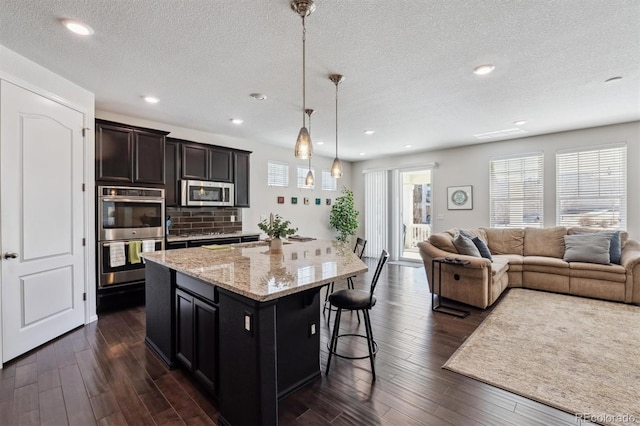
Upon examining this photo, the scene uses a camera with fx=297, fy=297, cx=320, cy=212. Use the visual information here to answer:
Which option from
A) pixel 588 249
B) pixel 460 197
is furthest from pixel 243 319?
pixel 460 197

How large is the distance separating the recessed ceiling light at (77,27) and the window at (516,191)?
21.4 feet

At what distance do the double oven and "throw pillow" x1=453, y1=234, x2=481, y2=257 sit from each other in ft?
13.8

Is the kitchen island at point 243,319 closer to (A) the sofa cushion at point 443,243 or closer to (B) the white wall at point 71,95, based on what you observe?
(B) the white wall at point 71,95

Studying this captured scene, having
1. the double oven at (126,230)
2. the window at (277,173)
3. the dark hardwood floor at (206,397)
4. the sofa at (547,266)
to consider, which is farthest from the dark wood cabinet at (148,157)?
the sofa at (547,266)

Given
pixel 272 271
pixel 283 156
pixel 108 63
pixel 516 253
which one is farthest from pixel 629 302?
pixel 108 63

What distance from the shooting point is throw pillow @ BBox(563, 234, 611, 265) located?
13.9 ft

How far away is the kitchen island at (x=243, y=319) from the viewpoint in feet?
5.28

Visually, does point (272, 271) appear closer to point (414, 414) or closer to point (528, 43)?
point (414, 414)

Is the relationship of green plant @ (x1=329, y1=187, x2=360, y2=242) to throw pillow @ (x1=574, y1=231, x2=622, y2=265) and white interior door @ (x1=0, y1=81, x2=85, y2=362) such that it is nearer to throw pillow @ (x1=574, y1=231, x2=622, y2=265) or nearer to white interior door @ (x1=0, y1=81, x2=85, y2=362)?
throw pillow @ (x1=574, y1=231, x2=622, y2=265)

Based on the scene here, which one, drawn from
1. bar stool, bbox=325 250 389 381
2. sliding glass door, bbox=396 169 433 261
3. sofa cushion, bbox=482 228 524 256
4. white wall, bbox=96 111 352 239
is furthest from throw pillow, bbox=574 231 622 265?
white wall, bbox=96 111 352 239

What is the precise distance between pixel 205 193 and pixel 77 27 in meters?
2.85

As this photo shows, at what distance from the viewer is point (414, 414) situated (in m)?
1.90

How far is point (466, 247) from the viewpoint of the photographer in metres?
4.25

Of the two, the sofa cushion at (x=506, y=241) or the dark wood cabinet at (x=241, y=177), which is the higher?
the dark wood cabinet at (x=241, y=177)
